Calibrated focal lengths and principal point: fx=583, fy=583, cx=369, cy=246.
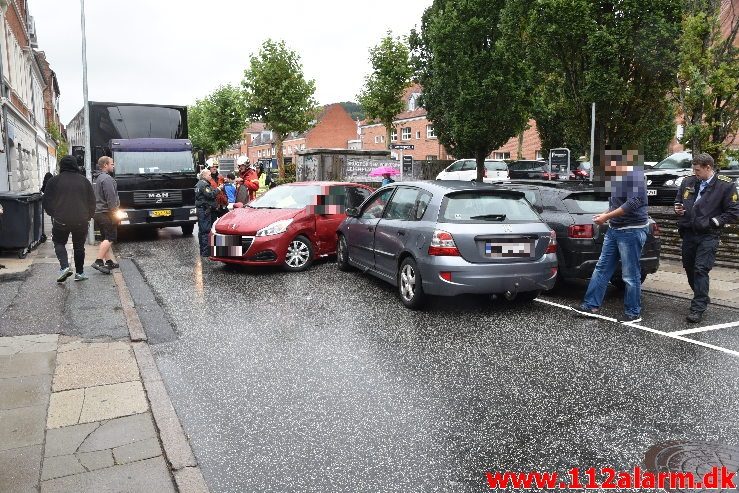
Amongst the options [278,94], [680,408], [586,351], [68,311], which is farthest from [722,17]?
[278,94]

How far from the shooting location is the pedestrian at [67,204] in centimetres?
841

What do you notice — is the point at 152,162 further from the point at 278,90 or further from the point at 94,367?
the point at 278,90

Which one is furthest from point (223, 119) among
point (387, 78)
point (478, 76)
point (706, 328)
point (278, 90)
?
point (706, 328)

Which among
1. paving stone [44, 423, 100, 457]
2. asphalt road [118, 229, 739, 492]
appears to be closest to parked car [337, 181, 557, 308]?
asphalt road [118, 229, 739, 492]

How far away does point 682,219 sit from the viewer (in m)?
6.80

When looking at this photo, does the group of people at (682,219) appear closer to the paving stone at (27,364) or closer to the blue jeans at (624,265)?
the blue jeans at (624,265)

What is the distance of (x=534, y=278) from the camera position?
687 cm

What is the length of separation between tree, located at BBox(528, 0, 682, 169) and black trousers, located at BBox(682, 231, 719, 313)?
21.1ft

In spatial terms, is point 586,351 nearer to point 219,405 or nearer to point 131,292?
point 219,405

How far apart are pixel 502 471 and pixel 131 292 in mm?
6565

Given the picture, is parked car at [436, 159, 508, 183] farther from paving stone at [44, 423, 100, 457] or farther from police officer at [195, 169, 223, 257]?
paving stone at [44, 423, 100, 457]

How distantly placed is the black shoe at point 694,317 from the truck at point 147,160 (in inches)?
467

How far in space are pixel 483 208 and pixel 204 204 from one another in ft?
22.5

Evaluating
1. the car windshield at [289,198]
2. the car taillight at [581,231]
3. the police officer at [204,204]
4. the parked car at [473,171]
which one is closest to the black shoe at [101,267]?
the police officer at [204,204]
